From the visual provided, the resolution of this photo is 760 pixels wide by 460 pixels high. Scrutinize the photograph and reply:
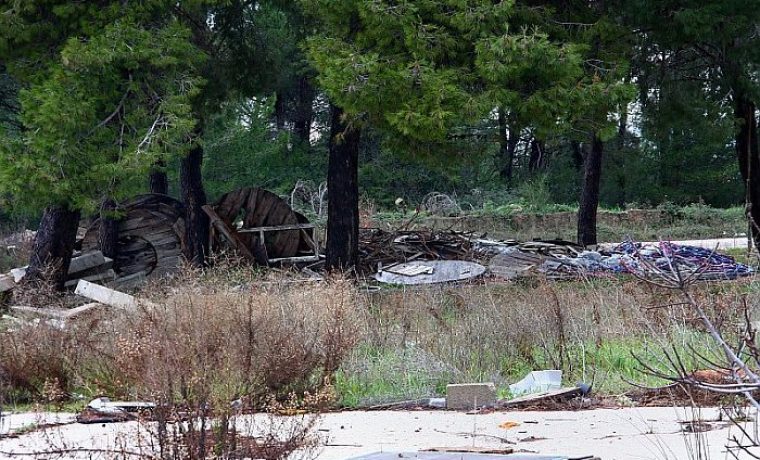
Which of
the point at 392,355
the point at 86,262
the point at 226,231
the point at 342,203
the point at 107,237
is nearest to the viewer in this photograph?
the point at 392,355

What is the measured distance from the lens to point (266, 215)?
22.2 m

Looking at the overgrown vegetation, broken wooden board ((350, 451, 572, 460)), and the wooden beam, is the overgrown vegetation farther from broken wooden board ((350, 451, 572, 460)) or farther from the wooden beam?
the wooden beam

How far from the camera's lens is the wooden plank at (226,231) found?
2100 cm

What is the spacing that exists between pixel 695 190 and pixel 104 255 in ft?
105

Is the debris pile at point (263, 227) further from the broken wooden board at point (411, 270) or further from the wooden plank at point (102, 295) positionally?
the wooden plank at point (102, 295)

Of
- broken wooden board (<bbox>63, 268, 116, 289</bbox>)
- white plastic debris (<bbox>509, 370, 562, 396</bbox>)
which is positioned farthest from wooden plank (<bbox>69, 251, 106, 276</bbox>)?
white plastic debris (<bbox>509, 370, 562, 396</bbox>)

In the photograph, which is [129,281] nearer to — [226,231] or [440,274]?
[226,231]

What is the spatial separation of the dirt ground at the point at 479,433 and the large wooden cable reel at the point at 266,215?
43.6 feet

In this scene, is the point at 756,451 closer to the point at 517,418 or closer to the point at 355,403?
the point at 517,418

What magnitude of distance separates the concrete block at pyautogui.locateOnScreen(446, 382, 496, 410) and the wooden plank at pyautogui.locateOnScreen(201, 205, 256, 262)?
493 inches

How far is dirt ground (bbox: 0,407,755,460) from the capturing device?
6.57 metres

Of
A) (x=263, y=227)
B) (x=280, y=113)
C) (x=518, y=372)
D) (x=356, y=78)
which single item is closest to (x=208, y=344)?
(x=518, y=372)

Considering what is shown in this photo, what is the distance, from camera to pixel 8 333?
1040cm

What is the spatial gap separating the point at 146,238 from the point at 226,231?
7.88ft
